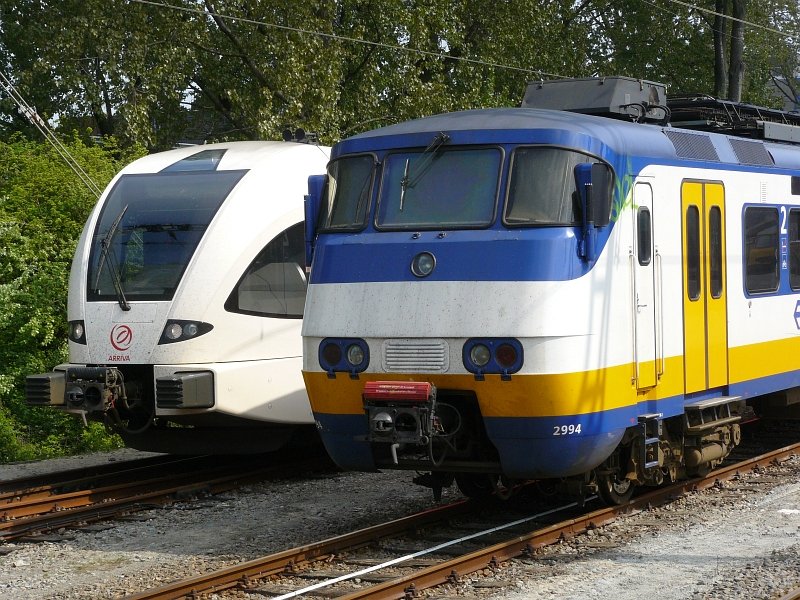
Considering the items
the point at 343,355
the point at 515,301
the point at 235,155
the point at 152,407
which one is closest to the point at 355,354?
the point at 343,355

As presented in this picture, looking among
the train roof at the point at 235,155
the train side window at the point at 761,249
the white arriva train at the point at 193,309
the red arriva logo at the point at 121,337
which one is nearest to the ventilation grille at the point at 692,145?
the train side window at the point at 761,249

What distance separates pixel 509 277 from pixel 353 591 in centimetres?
226

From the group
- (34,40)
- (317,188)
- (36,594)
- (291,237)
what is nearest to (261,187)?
(291,237)

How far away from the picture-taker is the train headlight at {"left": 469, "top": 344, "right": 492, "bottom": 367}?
27.4ft

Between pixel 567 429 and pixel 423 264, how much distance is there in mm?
1486

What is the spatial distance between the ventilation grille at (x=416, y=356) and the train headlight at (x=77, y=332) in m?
4.22

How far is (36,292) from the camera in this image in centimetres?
1623

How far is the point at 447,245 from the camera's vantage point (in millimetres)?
8625

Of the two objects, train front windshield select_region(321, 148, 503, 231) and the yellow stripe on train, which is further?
train front windshield select_region(321, 148, 503, 231)

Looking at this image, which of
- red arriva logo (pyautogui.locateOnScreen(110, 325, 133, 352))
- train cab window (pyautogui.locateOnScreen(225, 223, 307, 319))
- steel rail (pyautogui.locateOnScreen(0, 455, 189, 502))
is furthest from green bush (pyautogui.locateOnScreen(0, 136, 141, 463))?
train cab window (pyautogui.locateOnScreen(225, 223, 307, 319))

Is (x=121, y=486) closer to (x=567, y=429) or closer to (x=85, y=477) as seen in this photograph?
(x=85, y=477)

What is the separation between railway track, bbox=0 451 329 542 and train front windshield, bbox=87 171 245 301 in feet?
5.89

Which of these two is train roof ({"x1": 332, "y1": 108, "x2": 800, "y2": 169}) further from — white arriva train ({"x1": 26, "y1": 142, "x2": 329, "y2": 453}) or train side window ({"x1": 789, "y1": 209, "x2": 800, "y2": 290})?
white arriva train ({"x1": 26, "y1": 142, "x2": 329, "y2": 453})

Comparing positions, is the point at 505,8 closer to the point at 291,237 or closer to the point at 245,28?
the point at 245,28
